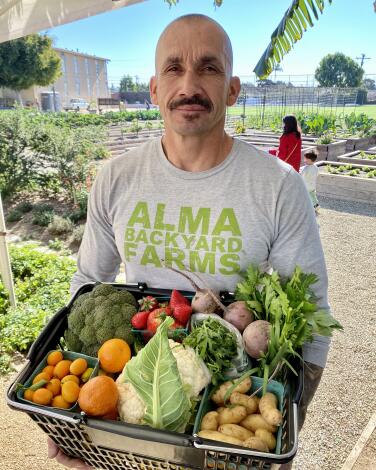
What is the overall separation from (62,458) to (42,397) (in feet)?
1.10

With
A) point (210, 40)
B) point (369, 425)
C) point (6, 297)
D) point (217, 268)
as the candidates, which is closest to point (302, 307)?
point (217, 268)

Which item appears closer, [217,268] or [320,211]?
[217,268]

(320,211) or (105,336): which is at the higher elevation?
(105,336)

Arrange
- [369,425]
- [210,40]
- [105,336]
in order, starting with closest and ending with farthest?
1. [105,336]
2. [210,40]
3. [369,425]

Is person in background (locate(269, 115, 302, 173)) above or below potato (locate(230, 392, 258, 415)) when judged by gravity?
above

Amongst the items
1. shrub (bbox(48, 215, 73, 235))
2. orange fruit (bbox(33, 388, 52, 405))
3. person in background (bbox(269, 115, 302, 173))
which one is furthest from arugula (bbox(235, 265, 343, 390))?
shrub (bbox(48, 215, 73, 235))

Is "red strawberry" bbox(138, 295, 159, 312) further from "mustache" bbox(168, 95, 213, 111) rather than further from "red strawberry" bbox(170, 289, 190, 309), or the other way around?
"mustache" bbox(168, 95, 213, 111)

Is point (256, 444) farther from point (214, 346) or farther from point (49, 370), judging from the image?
point (49, 370)

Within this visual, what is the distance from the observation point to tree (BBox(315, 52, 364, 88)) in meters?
87.0

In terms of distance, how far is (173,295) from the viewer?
1.50 metres

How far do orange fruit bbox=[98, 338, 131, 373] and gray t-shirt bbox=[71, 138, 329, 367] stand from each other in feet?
1.59

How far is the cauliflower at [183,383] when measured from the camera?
1.16m

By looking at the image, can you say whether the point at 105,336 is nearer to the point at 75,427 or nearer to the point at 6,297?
the point at 75,427

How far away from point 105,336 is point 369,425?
2909mm
